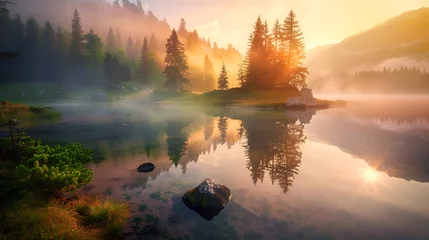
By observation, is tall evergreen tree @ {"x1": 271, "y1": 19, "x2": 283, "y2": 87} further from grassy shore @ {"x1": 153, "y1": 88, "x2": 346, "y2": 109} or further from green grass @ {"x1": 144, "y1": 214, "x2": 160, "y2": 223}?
green grass @ {"x1": 144, "y1": 214, "x2": 160, "y2": 223}

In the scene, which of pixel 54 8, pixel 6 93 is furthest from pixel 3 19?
pixel 54 8

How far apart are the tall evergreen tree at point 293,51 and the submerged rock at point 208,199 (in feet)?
212

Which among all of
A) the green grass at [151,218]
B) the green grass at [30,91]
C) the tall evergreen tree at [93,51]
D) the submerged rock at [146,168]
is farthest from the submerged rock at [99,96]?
Answer: the green grass at [151,218]

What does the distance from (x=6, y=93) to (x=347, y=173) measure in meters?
93.2

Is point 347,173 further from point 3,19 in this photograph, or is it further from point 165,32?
point 165,32

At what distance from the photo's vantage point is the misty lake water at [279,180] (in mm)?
9023

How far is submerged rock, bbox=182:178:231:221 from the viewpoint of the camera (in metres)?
10.1

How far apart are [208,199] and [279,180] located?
4970 mm

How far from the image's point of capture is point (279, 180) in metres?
13.4

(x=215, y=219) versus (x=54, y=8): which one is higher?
(x=54, y=8)

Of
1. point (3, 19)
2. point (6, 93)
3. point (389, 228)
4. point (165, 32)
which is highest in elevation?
point (165, 32)

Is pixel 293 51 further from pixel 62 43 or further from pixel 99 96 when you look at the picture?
pixel 62 43

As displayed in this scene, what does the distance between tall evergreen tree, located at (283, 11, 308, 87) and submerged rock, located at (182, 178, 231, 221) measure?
6459cm

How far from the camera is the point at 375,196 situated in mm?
11438
